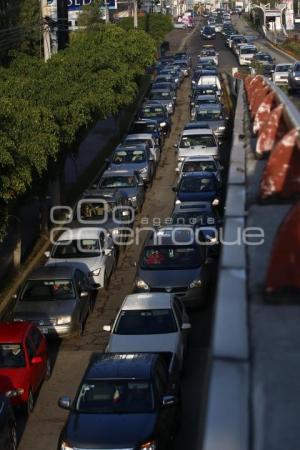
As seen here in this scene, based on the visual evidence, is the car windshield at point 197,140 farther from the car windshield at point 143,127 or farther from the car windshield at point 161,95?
the car windshield at point 161,95

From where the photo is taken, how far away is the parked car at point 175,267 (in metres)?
19.5

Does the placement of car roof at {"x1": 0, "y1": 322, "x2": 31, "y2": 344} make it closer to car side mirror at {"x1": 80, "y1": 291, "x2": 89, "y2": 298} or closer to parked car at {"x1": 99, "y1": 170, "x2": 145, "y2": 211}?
car side mirror at {"x1": 80, "y1": 291, "x2": 89, "y2": 298}

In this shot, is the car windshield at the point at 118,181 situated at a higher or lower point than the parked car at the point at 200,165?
lower

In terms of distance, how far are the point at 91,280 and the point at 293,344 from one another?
15316 mm

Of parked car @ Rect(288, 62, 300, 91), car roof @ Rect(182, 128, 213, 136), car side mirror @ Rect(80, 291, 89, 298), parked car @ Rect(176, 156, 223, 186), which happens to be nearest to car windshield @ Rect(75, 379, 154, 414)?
car side mirror @ Rect(80, 291, 89, 298)

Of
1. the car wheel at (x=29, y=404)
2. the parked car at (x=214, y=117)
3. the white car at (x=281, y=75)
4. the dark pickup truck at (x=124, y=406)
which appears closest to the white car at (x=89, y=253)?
the car wheel at (x=29, y=404)

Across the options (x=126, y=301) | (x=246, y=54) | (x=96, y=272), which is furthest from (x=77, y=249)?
(x=246, y=54)

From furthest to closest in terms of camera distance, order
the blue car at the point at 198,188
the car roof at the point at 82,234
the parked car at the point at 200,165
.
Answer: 1. the parked car at the point at 200,165
2. the blue car at the point at 198,188
3. the car roof at the point at 82,234

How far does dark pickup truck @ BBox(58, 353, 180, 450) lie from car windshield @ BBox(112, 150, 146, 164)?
64.7ft

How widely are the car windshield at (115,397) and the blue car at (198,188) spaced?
44.3 ft

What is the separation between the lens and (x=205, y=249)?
69.2ft

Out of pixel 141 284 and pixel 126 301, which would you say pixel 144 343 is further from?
pixel 141 284

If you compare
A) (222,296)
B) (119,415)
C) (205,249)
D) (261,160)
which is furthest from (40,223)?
(222,296)

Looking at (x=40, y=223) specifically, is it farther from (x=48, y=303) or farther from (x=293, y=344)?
(x=293, y=344)
